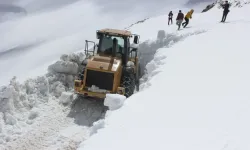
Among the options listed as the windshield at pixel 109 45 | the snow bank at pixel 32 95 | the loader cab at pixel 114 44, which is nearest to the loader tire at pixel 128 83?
the loader cab at pixel 114 44

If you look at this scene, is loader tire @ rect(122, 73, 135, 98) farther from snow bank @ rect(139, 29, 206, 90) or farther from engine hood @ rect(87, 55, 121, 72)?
snow bank @ rect(139, 29, 206, 90)

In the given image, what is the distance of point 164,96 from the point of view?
855 cm

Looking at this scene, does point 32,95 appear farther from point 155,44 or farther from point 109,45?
point 155,44

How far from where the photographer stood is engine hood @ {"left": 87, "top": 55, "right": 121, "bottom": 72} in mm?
11078

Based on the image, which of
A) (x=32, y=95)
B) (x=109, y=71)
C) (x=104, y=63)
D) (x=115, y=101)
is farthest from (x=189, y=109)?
(x=32, y=95)

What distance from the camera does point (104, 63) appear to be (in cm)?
1128

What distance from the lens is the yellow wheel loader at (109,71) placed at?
11.0 m

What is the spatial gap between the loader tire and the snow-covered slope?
791 millimetres

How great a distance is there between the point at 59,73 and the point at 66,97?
1.43 metres

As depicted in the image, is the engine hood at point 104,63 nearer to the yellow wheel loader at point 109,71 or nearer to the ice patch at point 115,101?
the yellow wheel loader at point 109,71

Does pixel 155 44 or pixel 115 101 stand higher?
pixel 155 44

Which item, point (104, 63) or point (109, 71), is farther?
point (104, 63)

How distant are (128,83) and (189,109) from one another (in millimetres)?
4451

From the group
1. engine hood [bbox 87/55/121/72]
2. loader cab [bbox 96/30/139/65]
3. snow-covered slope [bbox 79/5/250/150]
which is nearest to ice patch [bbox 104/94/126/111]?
snow-covered slope [bbox 79/5/250/150]
